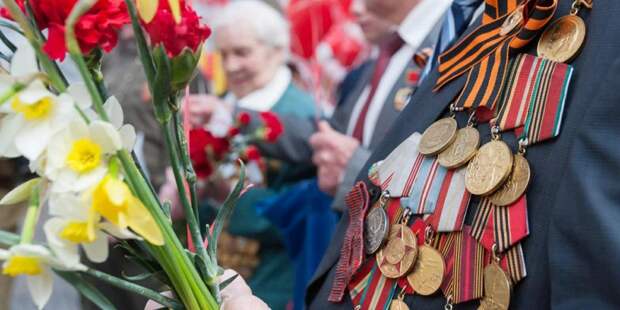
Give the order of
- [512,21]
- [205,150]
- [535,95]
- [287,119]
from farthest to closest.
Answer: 1. [287,119]
2. [205,150]
3. [512,21]
4. [535,95]

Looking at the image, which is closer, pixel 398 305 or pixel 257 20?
pixel 398 305

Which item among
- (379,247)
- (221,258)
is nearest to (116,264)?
(221,258)

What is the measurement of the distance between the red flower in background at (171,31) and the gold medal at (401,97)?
150 cm

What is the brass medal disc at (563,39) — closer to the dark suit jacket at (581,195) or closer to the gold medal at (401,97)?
the dark suit jacket at (581,195)

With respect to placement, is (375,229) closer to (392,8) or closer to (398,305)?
(398,305)

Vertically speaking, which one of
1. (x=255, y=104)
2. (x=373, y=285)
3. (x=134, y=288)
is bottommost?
(x=255, y=104)

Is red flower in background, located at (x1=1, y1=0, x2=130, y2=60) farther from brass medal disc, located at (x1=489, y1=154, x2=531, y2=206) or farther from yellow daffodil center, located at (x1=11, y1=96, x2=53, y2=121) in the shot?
brass medal disc, located at (x1=489, y1=154, x2=531, y2=206)

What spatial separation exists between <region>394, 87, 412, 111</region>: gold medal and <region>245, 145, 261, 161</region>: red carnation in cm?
82

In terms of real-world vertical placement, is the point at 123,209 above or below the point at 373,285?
above

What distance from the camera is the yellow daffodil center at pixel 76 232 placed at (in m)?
0.86

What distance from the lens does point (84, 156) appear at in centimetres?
88

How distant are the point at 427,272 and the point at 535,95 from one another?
0.26 meters

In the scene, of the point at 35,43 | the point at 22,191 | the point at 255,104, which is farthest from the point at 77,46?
the point at 255,104

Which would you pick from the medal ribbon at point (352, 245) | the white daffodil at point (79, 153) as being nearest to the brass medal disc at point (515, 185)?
the medal ribbon at point (352, 245)
